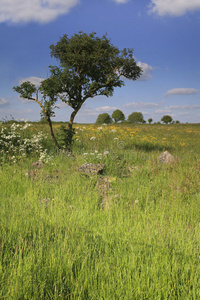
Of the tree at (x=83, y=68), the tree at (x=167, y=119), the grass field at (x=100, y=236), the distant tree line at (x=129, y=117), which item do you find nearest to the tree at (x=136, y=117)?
the distant tree line at (x=129, y=117)

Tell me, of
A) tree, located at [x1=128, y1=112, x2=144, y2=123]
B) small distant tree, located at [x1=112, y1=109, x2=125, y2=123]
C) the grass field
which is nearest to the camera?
the grass field

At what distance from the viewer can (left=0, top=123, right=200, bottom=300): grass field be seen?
246 centimetres

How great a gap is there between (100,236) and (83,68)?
1037 cm

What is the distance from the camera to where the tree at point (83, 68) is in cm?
1164

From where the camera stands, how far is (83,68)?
488 inches

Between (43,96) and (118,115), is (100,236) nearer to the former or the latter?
(43,96)

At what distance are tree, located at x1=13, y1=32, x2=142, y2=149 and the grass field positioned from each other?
14.5ft

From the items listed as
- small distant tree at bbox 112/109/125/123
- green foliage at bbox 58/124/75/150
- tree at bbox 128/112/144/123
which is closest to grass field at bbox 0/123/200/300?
green foliage at bbox 58/124/75/150

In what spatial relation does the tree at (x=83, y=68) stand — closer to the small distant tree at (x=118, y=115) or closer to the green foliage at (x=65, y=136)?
the green foliage at (x=65, y=136)

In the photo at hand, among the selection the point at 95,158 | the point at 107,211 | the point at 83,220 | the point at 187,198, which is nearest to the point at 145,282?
the point at 83,220

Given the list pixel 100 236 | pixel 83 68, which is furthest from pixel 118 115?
pixel 100 236

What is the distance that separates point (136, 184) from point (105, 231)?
3003 millimetres

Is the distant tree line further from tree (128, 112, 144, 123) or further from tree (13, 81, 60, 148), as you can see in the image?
tree (13, 81, 60, 148)

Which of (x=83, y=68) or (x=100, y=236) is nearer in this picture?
(x=100, y=236)
